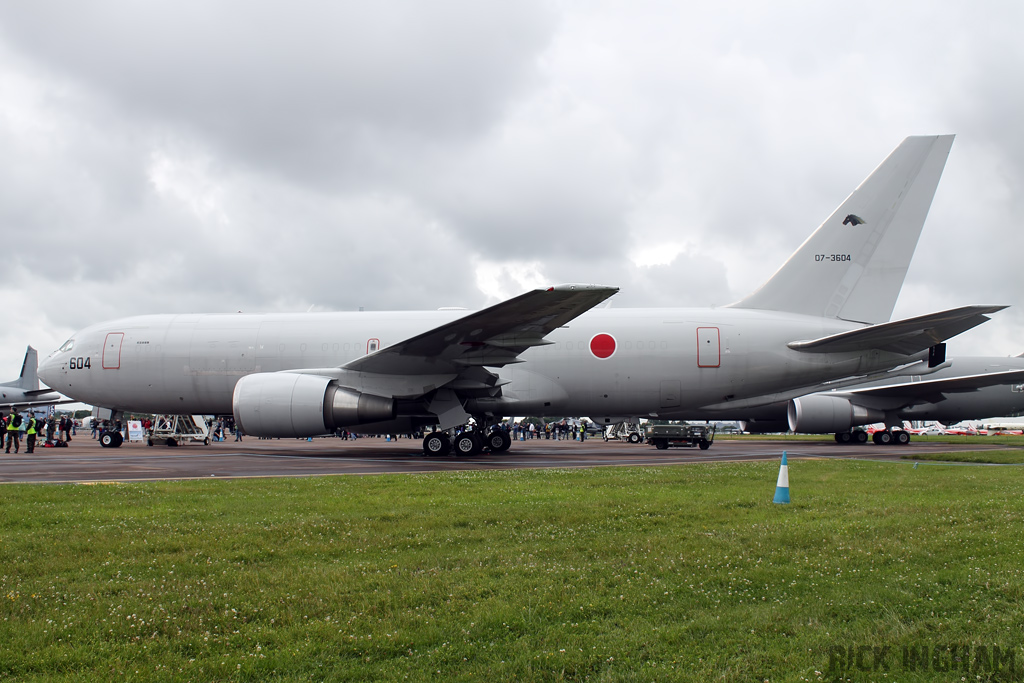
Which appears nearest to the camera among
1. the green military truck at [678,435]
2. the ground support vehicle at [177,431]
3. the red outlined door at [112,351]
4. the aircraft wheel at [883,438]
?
the red outlined door at [112,351]

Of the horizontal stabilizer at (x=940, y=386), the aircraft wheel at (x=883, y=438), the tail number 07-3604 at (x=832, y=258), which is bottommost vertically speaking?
the aircraft wheel at (x=883, y=438)

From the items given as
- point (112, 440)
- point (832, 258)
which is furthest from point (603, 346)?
point (112, 440)

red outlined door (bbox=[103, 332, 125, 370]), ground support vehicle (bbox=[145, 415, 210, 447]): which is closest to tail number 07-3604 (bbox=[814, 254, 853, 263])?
red outlined door (bbox=[103, 332, 125, 370])

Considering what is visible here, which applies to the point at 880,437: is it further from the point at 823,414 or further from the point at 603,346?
the point at 603,346

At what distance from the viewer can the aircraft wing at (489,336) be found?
13617 millimetres

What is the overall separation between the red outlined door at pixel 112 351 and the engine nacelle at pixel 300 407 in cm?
625

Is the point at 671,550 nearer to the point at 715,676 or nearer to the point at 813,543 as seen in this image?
the point at 813,543

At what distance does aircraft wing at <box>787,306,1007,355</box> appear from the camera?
14.4 meters

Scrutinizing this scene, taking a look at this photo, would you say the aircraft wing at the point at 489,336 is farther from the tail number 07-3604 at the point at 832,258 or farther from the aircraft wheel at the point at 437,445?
the tail number 07-3604 at the point at 832,258

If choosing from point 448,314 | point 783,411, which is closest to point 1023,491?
point 448,314

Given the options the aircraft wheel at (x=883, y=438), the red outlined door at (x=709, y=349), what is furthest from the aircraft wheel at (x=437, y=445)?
the aircraft wheel at (x=883, y=438)

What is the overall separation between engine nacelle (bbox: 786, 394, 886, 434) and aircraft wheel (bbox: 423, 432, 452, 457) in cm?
1758

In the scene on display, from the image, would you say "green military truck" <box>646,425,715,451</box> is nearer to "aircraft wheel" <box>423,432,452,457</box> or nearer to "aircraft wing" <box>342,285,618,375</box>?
"aircraft wheel" <box>423,432,452,457</box>

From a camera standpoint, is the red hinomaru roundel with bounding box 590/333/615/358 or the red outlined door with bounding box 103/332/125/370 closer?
the red hinomaru roundel with bounding box 590/333/615/358
